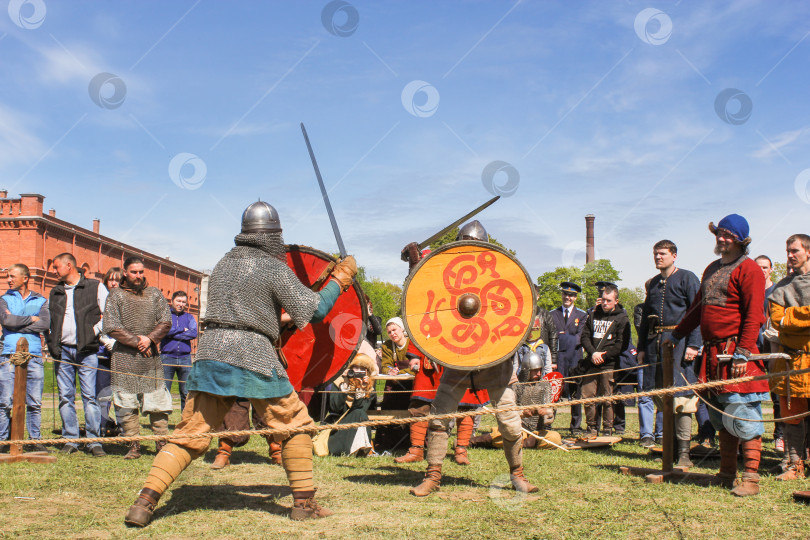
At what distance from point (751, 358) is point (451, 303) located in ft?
5.77

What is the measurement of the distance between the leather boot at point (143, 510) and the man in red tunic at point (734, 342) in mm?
3209

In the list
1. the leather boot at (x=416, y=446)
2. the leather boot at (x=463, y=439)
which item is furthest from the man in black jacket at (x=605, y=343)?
the leather boot at (x=416, y=446)

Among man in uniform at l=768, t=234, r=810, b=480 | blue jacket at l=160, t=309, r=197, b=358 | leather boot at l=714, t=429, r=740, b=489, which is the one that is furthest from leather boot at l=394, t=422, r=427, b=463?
blue jacket at l=160, t=309, r=197, b=358

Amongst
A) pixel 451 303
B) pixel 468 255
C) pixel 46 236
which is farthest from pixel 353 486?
pixel 46 236

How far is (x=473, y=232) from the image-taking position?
4.64 metres

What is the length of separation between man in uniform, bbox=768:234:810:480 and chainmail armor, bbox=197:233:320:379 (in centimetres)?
310

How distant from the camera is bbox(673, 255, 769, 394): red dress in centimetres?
418

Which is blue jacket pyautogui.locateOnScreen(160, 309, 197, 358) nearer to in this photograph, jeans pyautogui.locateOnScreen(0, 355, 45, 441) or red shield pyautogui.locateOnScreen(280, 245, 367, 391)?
jeans pyautogui.locateOnScreen(0, 355, 45, 441)

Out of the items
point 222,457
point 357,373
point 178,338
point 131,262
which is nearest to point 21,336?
point 131,262

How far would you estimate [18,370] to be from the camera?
5.54 meters

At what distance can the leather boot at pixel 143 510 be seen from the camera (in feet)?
11.3

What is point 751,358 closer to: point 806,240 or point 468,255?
point 806,240

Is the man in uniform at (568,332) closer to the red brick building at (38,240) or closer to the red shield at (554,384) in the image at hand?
the red shield at (554,384)

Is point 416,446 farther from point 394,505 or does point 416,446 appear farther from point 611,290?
point 611,290
